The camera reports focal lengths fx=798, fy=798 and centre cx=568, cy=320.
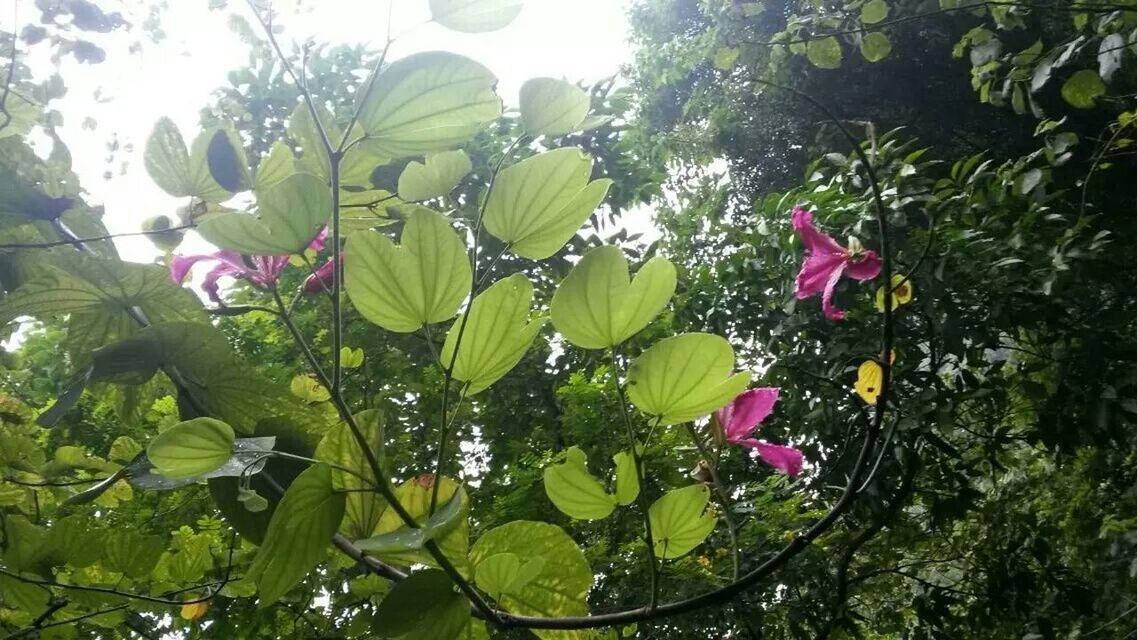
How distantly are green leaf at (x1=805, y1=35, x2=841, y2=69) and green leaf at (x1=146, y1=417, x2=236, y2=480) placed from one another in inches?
36.6

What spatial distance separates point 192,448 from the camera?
21 centimetres

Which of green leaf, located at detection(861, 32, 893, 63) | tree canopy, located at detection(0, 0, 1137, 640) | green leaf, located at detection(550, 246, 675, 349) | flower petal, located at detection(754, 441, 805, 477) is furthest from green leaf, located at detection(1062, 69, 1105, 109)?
green leaf, located at detection(550, 246, 675, 349)

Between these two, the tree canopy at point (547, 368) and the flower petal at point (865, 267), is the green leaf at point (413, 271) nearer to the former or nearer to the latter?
the tree canopy at point (547, 368)

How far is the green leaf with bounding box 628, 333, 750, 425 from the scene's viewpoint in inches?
10.1

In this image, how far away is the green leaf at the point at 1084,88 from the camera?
2.62 feet

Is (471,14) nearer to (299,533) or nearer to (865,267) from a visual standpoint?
(299,533)

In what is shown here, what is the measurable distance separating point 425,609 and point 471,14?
0.59ft

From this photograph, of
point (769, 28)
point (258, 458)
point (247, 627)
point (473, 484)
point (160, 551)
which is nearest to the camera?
point (258, 458)

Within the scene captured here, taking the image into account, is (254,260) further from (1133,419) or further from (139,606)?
(1133,419)

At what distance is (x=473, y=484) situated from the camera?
138 centimetres

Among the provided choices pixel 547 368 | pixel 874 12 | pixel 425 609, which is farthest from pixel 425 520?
pixel 547 368

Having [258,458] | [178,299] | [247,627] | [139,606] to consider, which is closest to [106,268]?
[178,299]

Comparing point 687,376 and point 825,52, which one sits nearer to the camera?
point 687,376

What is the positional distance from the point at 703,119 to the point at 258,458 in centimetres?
368
